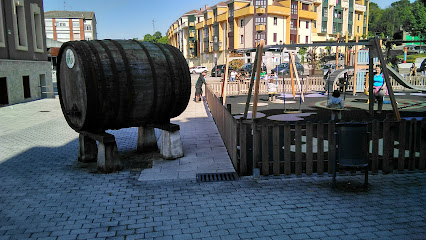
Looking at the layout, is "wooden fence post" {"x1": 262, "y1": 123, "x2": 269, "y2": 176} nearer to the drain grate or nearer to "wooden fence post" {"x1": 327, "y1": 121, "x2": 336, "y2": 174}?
the drain grate

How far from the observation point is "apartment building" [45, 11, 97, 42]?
9300cm

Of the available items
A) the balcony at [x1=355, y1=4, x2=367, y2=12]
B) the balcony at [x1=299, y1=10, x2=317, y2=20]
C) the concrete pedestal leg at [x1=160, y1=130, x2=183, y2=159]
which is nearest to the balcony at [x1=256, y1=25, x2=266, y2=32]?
the balcony at [x1=299, y1=10, x2=317, y2=20]

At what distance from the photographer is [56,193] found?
5906 mm

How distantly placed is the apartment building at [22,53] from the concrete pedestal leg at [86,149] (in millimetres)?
13277

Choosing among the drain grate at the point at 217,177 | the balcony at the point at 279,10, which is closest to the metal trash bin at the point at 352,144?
the drain grate at the point at 217,177

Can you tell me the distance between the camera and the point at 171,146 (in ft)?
26.0

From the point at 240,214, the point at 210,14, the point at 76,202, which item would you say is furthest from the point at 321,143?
the point at 210,14

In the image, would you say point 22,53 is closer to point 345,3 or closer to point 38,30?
point 38,30

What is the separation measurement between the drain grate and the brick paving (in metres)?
0.19

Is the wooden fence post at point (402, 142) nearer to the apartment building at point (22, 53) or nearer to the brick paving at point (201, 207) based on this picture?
the brick paving at point (201, 207)

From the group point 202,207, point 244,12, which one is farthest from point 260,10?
point 202,207

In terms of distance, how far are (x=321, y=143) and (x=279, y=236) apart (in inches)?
103

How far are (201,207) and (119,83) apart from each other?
301cm

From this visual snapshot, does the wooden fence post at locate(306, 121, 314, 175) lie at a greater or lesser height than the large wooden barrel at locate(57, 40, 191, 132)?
lesser
